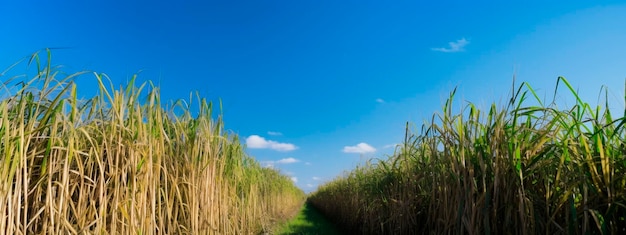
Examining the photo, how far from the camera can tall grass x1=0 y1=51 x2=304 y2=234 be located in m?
1.98

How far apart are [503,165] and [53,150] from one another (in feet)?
8.42

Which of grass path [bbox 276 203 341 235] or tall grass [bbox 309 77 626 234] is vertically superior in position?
tall grass [bbox 309 77 626 234]

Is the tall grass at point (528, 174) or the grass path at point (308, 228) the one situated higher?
the tall grass at point (528, 174)

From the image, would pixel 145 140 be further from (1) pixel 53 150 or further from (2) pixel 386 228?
(2) pixel 386 228

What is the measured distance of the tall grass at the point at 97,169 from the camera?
1.98 m

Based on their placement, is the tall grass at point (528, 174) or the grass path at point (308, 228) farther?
the grass path at point (308, 228)

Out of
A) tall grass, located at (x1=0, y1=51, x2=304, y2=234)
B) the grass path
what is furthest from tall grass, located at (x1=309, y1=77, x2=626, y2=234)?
the grass path

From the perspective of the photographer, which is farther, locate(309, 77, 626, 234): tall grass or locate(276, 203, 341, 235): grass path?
locate(276, 203, 341, 235): grass path

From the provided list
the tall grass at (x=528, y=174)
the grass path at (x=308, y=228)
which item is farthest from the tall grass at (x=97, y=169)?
the grass path at (x=308, y=228)

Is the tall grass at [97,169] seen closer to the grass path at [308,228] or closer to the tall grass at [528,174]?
the tall grass at [528,174]

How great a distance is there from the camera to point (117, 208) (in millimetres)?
2371

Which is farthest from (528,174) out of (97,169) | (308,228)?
(308,228)

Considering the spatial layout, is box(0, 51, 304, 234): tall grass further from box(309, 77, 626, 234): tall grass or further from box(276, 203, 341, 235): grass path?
box(276, 203, 341, 235): grass path

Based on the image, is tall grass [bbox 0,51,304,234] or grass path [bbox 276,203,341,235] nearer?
tall grass [bbox 0,51,304,234]
